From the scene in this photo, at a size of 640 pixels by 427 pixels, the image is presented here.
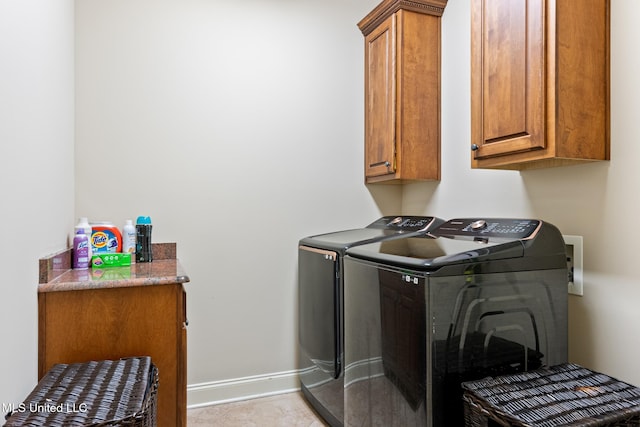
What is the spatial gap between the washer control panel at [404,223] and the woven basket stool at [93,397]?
5.03 feet

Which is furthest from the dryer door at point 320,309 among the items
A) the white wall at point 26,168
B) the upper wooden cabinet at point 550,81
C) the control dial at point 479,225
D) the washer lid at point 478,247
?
the white wall at point 26,168

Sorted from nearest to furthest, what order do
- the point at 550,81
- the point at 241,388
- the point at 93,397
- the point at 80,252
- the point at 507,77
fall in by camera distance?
the point at 93,397 → the point at 550,81 → the point at 507,77 → the point at 80,252 → the point at 241,388

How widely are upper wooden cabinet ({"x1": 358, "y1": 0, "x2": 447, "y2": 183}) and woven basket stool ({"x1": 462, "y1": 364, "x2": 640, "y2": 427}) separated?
138cm

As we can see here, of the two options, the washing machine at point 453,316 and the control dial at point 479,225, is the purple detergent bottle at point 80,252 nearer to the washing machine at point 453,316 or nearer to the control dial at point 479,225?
the washing machine at point 453,316

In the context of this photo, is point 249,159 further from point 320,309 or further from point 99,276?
point 99,276

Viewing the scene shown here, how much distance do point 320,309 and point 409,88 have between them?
1.41 metres

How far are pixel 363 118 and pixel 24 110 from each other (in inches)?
80.3

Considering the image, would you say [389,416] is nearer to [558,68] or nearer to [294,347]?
[294,347]

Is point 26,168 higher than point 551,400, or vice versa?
point 26,168

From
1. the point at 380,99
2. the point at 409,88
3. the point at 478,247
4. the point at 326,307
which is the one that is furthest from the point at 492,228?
the point at 380,99

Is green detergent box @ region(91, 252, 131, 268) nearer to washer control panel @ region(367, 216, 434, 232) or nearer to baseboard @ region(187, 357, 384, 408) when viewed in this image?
baseboard @ region(187, 357, 384, 408)

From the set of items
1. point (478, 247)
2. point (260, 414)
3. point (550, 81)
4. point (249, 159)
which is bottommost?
point (260, 414)

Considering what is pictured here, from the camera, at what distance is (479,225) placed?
1.81m

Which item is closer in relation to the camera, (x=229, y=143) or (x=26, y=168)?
(x=26, y=168)
